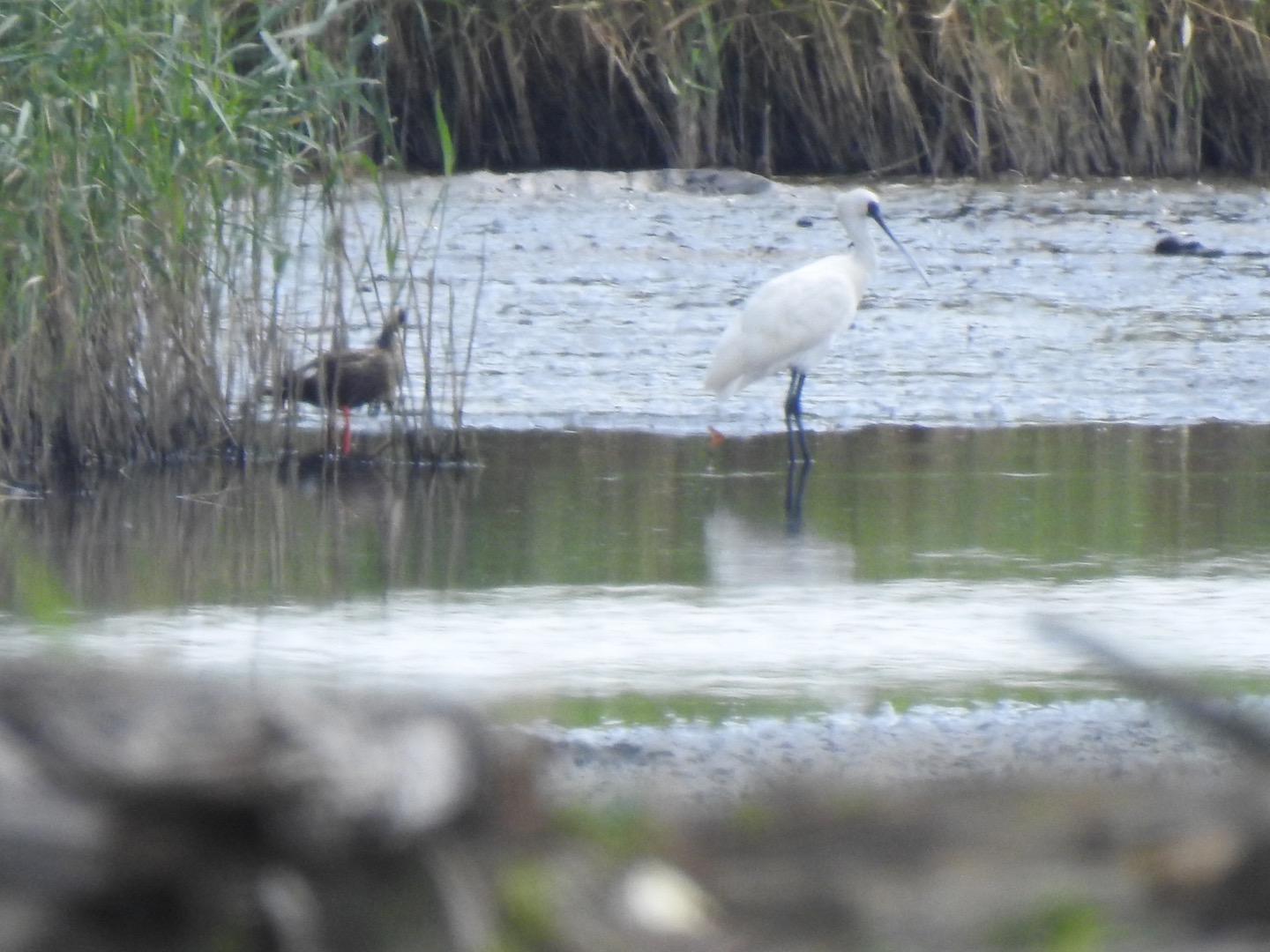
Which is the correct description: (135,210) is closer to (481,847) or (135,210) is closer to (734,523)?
(734,523)

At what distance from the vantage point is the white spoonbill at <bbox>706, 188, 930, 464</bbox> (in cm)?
788

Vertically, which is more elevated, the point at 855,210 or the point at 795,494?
the point at 855,210

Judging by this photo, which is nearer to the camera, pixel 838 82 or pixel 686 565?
pixel 686 565

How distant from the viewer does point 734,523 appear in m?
6.06

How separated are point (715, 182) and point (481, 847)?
1406 centimetres

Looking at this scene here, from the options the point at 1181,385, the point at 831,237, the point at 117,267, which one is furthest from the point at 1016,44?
the point at 117,267

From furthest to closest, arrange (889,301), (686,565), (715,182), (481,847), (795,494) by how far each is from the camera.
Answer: (715,182), (889,301), (795,494), (686,565), (481,847)

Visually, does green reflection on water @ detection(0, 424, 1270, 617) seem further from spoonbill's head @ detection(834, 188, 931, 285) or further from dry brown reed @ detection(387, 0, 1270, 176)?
dry brown reed @ detection(387, 0, 1270, 176)

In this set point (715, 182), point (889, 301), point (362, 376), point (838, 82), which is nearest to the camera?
point (362, 376)

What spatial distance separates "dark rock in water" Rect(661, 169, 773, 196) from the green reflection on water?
297 inches

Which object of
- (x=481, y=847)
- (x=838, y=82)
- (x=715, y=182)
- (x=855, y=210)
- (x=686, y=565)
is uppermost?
(x=838, y=82)

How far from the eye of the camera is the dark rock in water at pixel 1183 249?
12.3m

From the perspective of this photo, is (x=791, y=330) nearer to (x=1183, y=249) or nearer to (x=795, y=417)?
(x=795, y=417)

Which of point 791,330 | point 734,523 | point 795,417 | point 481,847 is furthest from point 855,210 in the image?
point 481,847
